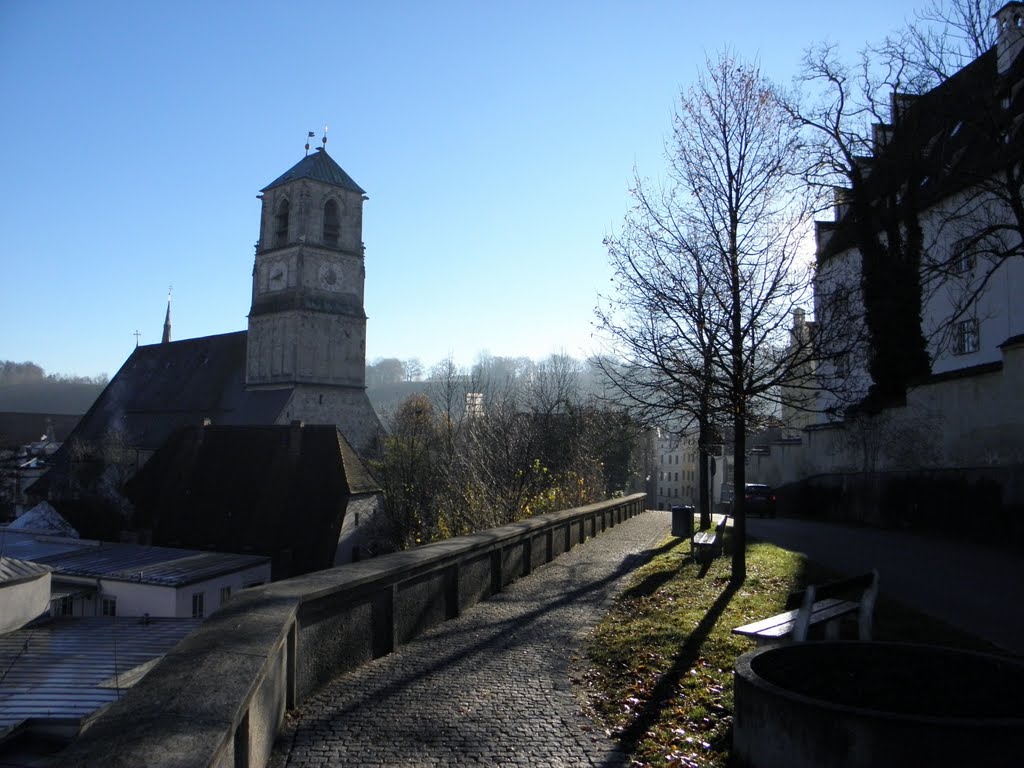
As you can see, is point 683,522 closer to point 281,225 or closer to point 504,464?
point 504,464

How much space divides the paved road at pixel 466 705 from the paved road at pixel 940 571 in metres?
4.14

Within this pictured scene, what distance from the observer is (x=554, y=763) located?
457cm

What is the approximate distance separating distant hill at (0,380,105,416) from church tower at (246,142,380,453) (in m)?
85.1

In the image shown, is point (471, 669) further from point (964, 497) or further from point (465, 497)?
point (964, 497)

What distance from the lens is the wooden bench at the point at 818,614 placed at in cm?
565

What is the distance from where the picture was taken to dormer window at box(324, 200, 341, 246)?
6078 centimetres

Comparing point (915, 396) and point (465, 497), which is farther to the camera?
point (915, 396)

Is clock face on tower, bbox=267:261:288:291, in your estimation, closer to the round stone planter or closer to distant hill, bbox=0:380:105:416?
the round stone planter

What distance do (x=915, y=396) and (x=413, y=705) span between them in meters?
20.8

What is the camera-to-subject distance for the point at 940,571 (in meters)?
12.5

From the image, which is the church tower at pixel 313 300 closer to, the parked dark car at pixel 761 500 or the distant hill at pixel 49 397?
the parked dark car at pixel 761 500

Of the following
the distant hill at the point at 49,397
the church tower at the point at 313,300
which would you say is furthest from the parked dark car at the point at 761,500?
the distant hill at the point at 49,397

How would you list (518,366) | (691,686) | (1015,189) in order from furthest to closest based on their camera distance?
(518,366), (1015,189), (691,686)

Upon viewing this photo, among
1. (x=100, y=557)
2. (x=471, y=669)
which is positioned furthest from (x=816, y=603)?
(x=100, y=557)
